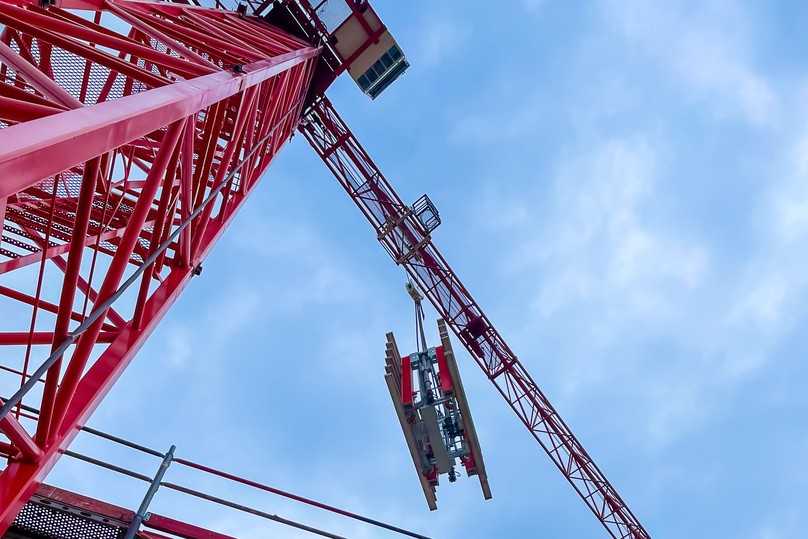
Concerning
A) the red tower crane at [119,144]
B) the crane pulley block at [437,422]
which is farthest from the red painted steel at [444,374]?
the red tower crane at [119,144]

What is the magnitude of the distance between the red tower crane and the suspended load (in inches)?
310

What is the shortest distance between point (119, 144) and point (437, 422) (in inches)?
586

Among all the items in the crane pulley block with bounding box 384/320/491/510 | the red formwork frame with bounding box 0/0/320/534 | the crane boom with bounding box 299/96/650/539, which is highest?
the crane boom with bounding box 299/96/650/539

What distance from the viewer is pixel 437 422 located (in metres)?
18.2

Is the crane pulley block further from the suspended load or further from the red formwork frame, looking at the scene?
the red formwork frame

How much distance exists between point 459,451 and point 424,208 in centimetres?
1138

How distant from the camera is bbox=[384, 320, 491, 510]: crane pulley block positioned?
61.5ft

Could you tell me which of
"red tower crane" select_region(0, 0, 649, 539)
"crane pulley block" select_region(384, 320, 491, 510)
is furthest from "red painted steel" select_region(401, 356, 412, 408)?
"red tower crane" select_region(0, 0, 649, 539)

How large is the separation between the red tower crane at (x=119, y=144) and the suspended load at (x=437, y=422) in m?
7.86

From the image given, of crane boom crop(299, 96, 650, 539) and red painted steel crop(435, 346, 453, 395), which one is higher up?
crane boom crop(299, 96, 650, 539)

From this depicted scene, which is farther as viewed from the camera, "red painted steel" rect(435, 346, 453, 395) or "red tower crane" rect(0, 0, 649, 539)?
"red painted steel" rect(435, 346, 453, 395)

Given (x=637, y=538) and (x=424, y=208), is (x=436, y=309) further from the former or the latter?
(x=637, y=538)

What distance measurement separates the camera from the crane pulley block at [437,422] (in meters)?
18.7

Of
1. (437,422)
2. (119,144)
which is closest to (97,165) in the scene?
(119,144)
